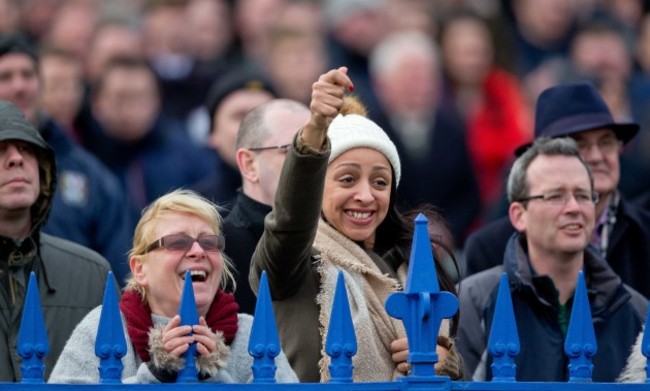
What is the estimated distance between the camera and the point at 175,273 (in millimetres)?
6633

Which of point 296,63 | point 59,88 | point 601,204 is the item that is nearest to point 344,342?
point 601,204

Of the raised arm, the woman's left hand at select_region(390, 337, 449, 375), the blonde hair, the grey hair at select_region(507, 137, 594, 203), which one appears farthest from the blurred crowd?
the woman's left hand at select_region(390, 337, 449, 375)

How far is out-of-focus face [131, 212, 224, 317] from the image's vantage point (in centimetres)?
661

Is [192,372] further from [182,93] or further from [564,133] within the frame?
[182,93]

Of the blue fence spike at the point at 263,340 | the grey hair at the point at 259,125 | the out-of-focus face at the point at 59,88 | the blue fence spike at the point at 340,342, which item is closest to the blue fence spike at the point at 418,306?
the blue fence spike at the point at 340,342

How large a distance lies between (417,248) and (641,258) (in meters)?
3.37

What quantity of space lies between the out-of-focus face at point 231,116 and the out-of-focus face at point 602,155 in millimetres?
1975

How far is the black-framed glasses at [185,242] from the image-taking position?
6641 millimetres

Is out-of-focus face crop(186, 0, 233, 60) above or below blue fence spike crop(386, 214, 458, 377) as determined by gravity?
above

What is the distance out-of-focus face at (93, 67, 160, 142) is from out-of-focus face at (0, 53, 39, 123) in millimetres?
2949

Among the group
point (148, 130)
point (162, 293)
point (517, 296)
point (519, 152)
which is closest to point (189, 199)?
point (162, 293)

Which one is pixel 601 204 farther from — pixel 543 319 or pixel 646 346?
pixel 646 346

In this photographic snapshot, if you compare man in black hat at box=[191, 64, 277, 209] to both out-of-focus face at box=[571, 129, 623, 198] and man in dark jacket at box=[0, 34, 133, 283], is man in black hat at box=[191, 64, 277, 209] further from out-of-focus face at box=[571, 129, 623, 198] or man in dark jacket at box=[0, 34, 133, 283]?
out-of-focus face at box=[571, 129, 623, 198]

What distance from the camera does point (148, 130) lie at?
42.8 feet
